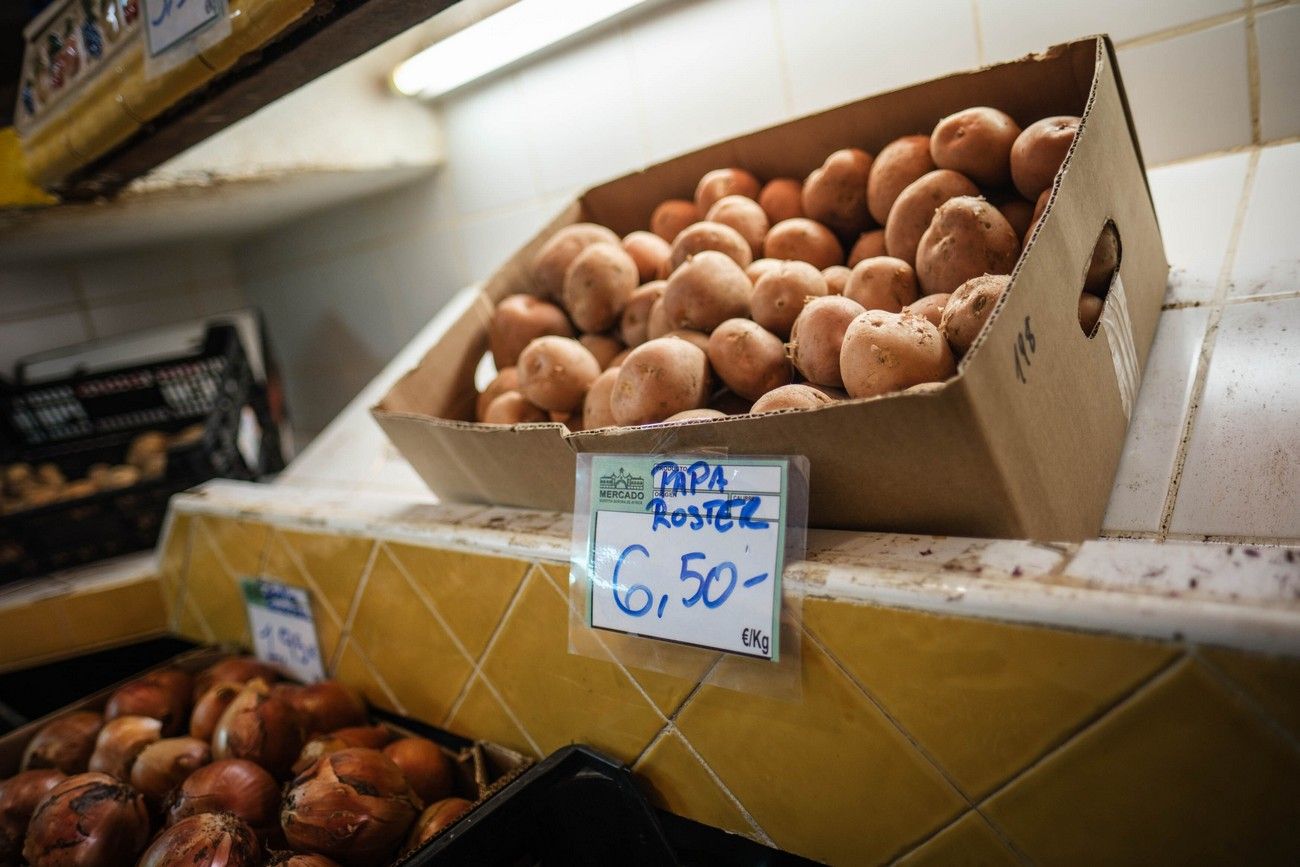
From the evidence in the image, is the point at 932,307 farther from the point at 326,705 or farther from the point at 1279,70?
the point at 326,705

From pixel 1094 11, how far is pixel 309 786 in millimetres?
1643

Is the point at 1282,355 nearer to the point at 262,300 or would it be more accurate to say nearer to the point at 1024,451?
the point at 1024,451

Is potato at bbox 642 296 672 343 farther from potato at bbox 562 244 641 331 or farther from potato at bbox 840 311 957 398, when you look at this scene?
potato at bbox 840 311 957 398

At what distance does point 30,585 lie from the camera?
1854 millimetres

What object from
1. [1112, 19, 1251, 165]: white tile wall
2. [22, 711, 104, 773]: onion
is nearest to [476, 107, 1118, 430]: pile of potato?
[1112, 19, 1251, 165]: white tile wall

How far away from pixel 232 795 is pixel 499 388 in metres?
0.68

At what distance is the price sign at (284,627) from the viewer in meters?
1.30

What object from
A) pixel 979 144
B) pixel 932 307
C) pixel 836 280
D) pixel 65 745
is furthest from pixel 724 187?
pixel 65 745

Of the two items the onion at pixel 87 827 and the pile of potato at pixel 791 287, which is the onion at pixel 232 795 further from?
the pile of potato at pixel 791 287

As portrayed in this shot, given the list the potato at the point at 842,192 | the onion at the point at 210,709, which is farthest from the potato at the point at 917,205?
the onion at the point at 210,709

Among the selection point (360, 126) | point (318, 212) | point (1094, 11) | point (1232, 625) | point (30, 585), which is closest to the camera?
point (1232, 625)

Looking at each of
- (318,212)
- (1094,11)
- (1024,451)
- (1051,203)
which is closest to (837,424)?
(1024,451)

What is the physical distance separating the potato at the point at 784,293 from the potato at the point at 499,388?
42 cm

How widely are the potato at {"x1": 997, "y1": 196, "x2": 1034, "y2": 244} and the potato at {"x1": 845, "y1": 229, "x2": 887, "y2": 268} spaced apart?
167 millimetres
